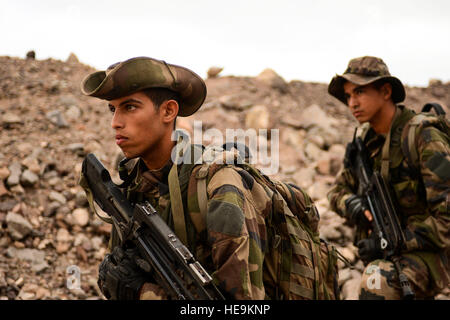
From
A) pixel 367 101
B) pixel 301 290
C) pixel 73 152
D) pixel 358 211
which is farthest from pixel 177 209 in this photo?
pixel 73 152

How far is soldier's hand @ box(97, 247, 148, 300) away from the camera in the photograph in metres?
2.66

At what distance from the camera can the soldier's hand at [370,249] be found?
4.85 metres

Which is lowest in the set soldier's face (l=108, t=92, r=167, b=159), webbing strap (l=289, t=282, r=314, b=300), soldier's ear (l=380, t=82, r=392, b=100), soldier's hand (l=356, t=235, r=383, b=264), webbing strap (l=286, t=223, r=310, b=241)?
soldier's hand (l=356, t=235, r=383, b=264)

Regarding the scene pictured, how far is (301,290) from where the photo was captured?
114 inches

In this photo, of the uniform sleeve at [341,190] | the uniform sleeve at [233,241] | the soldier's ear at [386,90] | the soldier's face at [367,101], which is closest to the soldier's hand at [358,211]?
the uniform sleeve at [341,190]

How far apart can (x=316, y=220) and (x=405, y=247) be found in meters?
1.82

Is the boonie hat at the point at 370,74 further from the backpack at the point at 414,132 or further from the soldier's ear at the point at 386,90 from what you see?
the backpack at the point at 414,132

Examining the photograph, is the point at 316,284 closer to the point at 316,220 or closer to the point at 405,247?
the point at 316,220

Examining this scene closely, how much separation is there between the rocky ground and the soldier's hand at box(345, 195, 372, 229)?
5.70 feet

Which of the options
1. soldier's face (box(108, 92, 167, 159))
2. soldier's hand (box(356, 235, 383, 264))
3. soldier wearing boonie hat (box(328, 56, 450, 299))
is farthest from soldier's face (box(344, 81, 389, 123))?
soldier's face (box(108, 92, 167, 159))

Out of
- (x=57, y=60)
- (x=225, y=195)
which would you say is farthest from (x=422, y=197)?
(x=57, y=60)

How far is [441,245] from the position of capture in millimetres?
4496

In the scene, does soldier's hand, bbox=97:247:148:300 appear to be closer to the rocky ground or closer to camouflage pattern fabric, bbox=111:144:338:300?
camouflage pattern fabric, bbox=111:144:338:300

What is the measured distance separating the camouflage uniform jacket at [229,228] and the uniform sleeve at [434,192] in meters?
2.25
